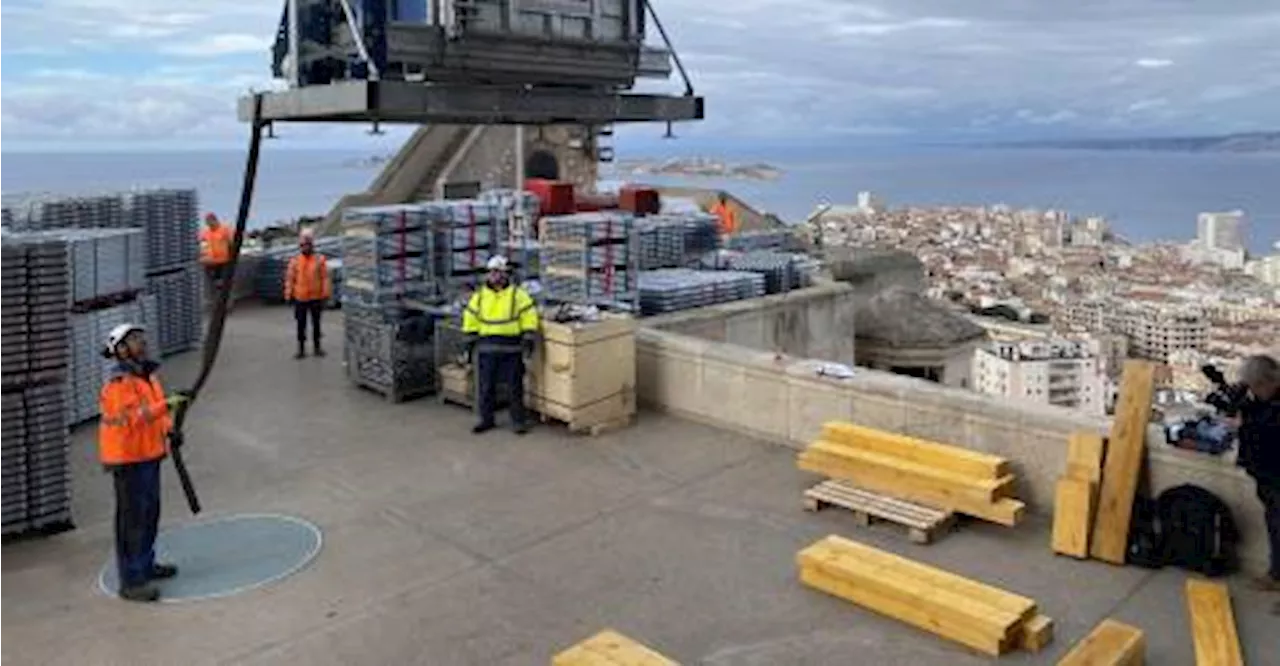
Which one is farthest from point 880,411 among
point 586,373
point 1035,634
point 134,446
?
point 134,446

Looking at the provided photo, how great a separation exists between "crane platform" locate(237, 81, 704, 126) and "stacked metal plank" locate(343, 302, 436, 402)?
548 centimetres

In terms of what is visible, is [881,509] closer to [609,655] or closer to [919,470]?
[919,470]

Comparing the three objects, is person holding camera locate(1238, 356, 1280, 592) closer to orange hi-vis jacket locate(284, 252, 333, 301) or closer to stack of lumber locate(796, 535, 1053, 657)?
stack of lumber locate(796, 535, 1053, 657)

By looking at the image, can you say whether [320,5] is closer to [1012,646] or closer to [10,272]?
[10,272]

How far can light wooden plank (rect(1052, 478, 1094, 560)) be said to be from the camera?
7.51 m

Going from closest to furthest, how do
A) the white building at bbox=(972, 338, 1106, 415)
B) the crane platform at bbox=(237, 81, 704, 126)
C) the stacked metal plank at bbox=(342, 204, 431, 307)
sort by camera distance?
1. the crane platform at bbox=(237, 81, 704, 126)
2. the stacked metal plank at bbox=(342, 204, 431, 307)
3. the white building at bbox=(972, 338, 1106, 415)

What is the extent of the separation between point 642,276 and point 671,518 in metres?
6.85

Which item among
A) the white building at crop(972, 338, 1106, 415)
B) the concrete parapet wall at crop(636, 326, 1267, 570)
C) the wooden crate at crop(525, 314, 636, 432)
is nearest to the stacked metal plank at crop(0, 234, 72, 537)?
Result: the wooden crate at crop(525, 314, 636, 432)

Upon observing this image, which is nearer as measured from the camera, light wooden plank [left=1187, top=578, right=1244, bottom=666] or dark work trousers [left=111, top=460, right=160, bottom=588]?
light wooden plank [left=1187, top=578, right=1244, bottom=666]

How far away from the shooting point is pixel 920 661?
20.1ft

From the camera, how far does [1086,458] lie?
768cm

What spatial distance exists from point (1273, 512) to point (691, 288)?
835 cm

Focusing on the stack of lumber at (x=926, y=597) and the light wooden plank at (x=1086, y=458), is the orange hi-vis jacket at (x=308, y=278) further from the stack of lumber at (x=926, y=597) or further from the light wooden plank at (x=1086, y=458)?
the light wooden plank at (x=1086, y=458)

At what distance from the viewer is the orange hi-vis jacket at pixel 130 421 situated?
697 cm
